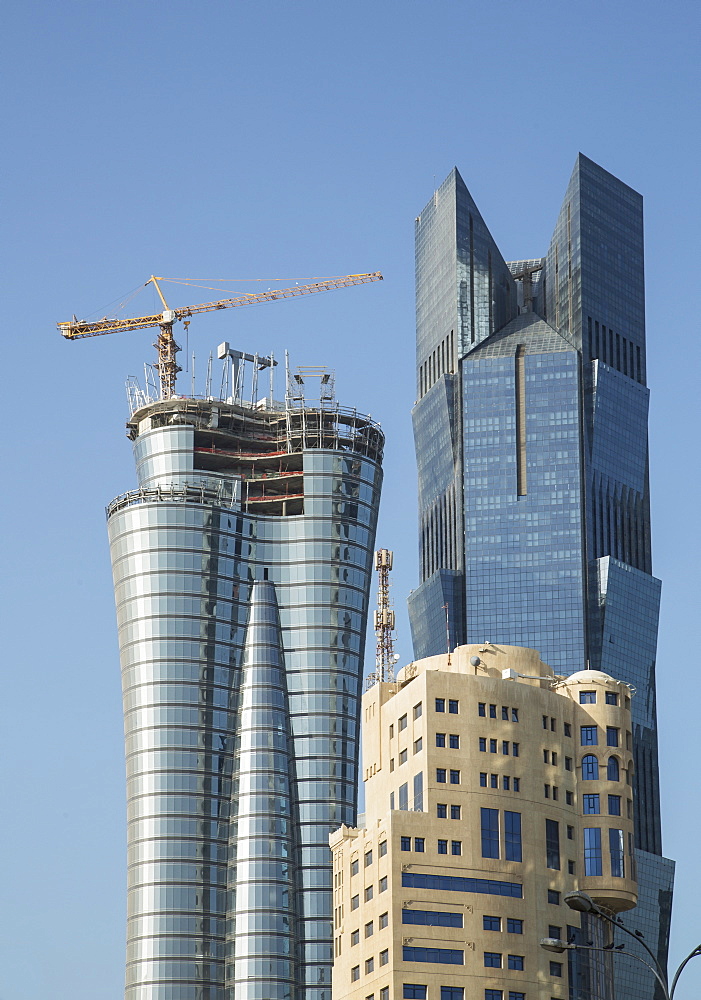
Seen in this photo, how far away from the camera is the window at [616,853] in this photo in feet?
606

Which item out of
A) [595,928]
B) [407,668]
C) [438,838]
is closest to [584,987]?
[595,928]

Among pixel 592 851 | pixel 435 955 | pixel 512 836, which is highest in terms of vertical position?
pixel 512 836

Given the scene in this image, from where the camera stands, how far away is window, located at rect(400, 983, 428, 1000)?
172 m

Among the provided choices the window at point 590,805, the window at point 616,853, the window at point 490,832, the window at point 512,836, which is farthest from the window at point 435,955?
the window at point 590,805

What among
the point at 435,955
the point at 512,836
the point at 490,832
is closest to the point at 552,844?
the point at 512,836

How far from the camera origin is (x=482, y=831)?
17900 centimetres

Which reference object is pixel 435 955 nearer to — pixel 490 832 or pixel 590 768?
pixel 490 832

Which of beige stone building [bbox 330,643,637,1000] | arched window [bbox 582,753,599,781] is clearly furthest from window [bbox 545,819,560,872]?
arched window [bbox 582,753,599,781]

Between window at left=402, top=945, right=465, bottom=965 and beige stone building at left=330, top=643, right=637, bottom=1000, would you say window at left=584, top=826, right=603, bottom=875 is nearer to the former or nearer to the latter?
beige stone building at left=330, top=643, right=637, bottom=1000

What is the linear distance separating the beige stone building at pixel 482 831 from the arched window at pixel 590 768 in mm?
142

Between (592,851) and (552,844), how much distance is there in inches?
201

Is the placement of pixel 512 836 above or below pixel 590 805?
below

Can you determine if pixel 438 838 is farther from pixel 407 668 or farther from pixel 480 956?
pixel 407 668

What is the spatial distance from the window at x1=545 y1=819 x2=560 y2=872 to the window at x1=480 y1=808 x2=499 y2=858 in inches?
226
